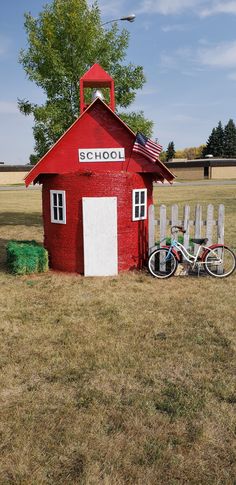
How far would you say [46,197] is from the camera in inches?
446

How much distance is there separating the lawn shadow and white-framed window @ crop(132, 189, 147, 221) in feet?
35.5

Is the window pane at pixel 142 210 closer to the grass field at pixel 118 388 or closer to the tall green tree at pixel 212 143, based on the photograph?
the grass field at pixel 118 388

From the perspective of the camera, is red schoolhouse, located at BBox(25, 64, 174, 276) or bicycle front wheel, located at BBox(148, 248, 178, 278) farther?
red schoolhouse, located at BBox(25, 64, 174, 276)

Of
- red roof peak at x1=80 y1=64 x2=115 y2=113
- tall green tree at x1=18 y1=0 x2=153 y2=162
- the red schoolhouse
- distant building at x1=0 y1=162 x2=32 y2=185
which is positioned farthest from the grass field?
distant building at x1=0 y1=162 x2=32 y2=185

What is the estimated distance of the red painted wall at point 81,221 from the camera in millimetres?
10586

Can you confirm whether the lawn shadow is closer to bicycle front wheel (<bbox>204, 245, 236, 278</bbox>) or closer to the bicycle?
the bicycle

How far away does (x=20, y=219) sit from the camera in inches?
907

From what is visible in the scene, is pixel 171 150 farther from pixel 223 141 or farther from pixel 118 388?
pixel 118 388

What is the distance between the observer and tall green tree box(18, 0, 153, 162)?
1614cm

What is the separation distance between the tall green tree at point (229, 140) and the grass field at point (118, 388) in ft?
336

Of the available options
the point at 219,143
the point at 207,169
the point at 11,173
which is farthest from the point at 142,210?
the point at 219,143

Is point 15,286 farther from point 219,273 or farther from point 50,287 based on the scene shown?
point 219,273

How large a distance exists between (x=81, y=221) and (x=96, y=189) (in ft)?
3.00

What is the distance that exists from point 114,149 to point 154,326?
536cm
